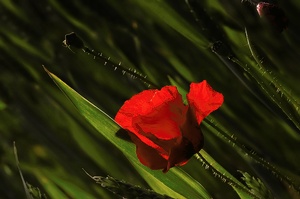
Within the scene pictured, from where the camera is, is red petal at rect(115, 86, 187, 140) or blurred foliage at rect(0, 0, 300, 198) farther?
blurred foliage at rect(0, 0, 300, 198)

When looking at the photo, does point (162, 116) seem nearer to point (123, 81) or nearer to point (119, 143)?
point (119, 143)

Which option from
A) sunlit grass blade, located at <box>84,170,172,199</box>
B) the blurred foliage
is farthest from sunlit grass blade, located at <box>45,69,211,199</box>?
sunlit grass blade, located at <box>84,170,172,199</box>

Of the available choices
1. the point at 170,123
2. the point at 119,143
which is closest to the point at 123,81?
the point at 119,143

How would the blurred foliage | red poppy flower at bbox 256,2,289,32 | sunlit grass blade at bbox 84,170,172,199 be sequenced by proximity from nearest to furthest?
sunlit grass blade at bbox 84,170,172,199, red poppy flower at bbox 256,2,289,32, the blurred foliage

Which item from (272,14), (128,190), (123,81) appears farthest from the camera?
(123,81)

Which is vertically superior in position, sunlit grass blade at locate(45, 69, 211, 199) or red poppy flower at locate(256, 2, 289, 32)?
red poppy flower at locate(256, 2, 289, 32)

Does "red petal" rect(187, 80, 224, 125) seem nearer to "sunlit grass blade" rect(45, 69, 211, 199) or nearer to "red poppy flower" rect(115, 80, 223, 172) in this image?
"red poppy flower" rect(115, 80, 223, 172)
